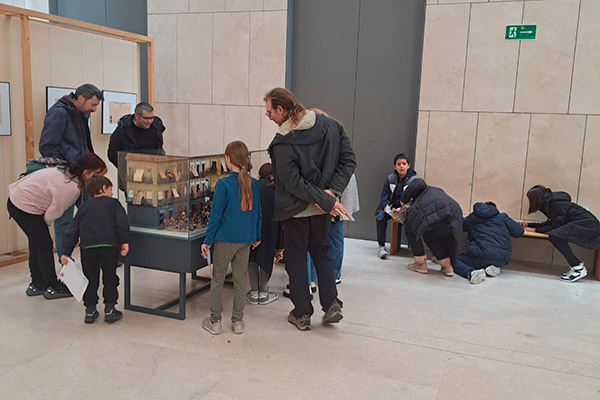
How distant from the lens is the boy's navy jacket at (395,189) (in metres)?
6.87

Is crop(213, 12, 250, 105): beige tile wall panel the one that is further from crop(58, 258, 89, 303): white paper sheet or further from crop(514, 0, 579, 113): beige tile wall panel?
crop(58, 258, 89, 303): white paper sheet

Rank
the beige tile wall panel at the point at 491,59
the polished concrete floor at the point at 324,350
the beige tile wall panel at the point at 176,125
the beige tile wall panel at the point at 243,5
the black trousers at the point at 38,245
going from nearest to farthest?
1. the polished concrete floor at the point at 324,350
2. the black trousers at the point at 38,245
3. the beige tile wall panel at the point at 491,59
4. the beige tile wall panel at the point at 243,5
5. the beige tile wall panel at the point at 176,125

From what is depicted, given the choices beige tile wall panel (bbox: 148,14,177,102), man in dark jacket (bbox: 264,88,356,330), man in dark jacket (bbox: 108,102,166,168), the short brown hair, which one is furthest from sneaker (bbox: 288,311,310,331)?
beige tile wall panel (bbox: 148,14,177,102)

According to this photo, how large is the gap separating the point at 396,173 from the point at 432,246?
1280 mm

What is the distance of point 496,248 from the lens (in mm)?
5996

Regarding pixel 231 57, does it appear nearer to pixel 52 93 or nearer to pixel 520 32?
pixel 52 93

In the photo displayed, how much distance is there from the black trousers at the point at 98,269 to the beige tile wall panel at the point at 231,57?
14.2ft

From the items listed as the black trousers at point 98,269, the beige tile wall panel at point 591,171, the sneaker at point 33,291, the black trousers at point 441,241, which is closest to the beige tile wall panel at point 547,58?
the beige tile wall panel at point 591,171

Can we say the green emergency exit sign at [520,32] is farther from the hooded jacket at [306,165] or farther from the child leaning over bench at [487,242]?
the hooded jacket at [306,165]

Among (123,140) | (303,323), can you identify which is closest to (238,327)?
(303,323)

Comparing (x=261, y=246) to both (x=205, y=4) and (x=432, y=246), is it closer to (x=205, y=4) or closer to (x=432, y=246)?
(x=432, y=246)

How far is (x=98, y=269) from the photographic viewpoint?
170 inches

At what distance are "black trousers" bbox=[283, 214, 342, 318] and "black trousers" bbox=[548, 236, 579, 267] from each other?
321 cm

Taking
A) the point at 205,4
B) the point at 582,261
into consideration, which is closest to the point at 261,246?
the point at 582,261
